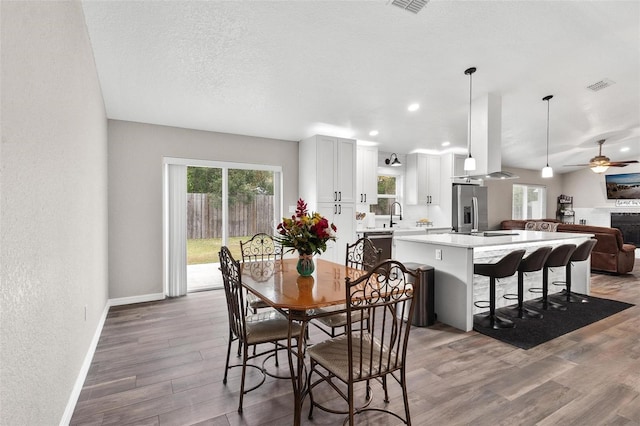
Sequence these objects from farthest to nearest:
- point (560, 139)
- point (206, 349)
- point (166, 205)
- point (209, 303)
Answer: point (560, 139) → point (166, 205) → point (209, 303) → point (206, 349)

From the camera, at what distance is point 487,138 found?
445 cm

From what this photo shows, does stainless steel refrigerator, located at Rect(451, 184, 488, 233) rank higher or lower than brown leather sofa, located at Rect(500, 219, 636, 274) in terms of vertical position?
higher

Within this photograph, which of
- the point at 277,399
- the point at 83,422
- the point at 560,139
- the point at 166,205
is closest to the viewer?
the point at 83,422

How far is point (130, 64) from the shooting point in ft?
10.5

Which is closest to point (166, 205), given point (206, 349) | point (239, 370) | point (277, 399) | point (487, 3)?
point (206, 349)

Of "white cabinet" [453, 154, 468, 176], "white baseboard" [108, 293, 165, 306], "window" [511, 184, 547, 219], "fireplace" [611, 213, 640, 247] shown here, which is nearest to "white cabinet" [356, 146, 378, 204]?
"white cabinet" [453, 154, 468, 176]

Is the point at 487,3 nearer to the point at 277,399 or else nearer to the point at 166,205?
the point at 277,399

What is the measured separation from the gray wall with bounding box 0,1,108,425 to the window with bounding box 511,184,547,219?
10.1 meters

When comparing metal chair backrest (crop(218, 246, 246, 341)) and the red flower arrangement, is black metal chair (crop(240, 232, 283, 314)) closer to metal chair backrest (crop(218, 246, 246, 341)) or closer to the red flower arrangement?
metal chair backrest (crop(218, 246, 246, 341))

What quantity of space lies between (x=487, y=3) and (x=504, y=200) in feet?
24.4

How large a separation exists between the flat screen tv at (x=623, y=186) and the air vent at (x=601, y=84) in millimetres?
6427

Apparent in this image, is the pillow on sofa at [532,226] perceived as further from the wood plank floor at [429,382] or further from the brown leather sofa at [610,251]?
the wood plank floor at [429,382]

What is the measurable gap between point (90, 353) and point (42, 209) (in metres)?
1.90

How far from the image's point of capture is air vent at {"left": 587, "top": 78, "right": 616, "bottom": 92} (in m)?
4.48
